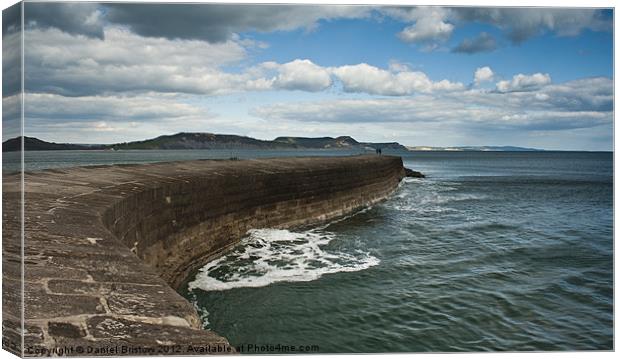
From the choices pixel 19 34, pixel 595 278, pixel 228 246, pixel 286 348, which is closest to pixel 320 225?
pixel 228 246

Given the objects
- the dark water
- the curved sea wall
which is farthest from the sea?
the curved sea wall

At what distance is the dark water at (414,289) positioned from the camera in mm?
6414

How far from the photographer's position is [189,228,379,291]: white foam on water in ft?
29.6

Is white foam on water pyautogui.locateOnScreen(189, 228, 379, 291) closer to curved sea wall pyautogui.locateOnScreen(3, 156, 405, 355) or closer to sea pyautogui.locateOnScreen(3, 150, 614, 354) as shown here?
sea pyautogui.locateOnScreen(3, 150, 614, 354)

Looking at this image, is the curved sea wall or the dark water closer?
the curved sea wall

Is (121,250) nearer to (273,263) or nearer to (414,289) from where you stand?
(414,289)

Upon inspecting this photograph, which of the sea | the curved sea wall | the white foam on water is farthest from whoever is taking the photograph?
the white foam on water

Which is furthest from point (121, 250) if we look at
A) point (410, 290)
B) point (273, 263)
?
point (273, 263)

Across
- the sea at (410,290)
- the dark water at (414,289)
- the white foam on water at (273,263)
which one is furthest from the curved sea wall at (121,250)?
the dark water at (414,289)

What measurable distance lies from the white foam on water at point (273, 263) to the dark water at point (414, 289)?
2cm

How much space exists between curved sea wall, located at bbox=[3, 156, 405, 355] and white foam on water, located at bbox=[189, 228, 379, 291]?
0.40 meters

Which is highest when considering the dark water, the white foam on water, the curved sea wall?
the curved sea wall

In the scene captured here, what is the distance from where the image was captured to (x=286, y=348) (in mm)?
4086

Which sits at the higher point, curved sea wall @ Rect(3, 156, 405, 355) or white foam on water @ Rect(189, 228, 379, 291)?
curved sea wall @ Rect(3, 156, 405, 355)
